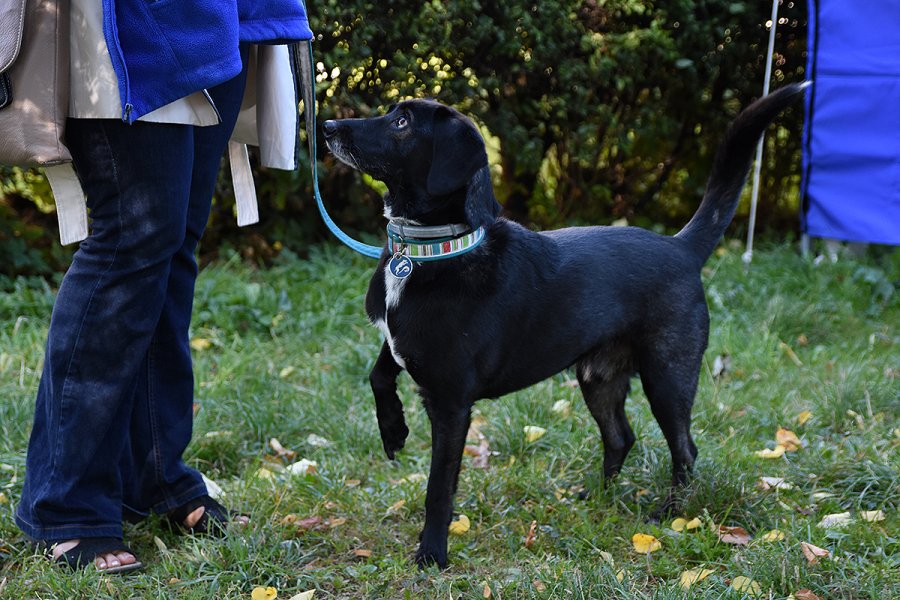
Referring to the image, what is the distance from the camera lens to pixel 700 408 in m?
3.60

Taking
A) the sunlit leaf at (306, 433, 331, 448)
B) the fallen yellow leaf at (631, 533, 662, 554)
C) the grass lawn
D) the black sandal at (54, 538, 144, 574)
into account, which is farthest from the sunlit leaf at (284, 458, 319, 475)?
the fallen yellow leaf at (631, 533, 662, 554)

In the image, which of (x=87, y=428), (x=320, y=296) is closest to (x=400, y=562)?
(x=87, y=428)

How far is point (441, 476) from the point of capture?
2.56 metres

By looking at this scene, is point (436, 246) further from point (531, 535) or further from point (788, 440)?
point (788, 440)

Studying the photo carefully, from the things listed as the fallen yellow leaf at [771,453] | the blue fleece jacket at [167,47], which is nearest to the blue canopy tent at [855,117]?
the fallen yellow leaf at [771,453]

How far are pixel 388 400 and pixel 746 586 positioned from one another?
1049 millimetres

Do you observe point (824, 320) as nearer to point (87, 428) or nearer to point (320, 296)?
point (320, 296)

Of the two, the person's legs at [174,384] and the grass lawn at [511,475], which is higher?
the person's legs at [174,384]

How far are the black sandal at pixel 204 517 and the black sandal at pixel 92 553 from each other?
213mm

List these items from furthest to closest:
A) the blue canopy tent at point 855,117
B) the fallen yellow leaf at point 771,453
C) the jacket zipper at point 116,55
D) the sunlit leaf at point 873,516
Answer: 1. the blue canopy tent at point 855,117
2. the fallen yellow leaf at point 771,453
3. the sunlit leaf at point 873,516
4. the jacket zipper at point 116,55

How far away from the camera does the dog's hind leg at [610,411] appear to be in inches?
117

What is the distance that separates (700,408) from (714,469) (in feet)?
2.41

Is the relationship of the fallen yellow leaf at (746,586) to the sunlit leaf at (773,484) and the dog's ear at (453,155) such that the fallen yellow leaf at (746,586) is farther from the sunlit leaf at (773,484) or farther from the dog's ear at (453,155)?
the dog's ear at (453,155)

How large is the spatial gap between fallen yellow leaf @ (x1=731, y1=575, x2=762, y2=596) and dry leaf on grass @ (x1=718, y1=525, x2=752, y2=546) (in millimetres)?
313
